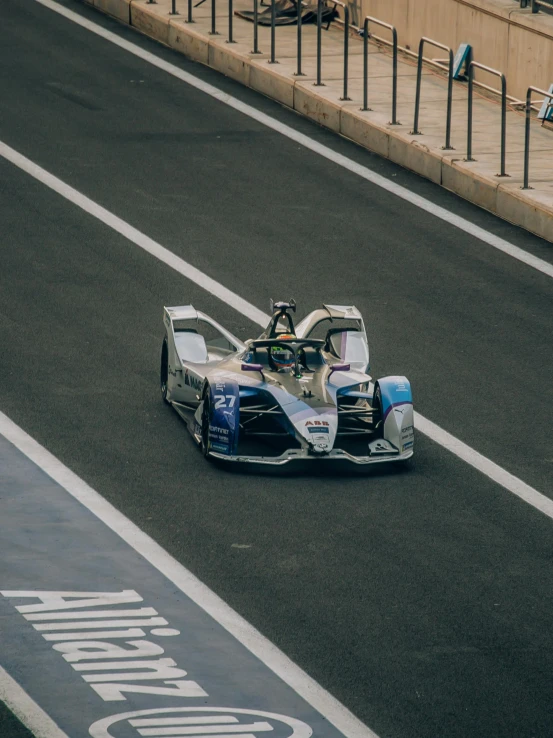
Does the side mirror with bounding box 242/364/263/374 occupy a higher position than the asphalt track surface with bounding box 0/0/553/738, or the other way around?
the side mirror with bounding box 242/364/263/374

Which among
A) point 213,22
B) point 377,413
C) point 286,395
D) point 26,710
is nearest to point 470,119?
point 213,22

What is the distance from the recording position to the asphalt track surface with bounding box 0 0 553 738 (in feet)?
32.1

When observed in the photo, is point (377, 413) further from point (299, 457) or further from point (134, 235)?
point (134, 235)

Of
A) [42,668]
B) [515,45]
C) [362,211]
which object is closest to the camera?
[42,668]

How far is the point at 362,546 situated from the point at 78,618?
83.6 inches

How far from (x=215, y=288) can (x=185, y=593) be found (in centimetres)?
649

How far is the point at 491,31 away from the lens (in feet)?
73.5

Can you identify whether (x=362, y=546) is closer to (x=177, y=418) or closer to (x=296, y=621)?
(x=296, y=621)

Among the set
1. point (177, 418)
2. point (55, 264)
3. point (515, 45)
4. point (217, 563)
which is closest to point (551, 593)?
point (217, 563)

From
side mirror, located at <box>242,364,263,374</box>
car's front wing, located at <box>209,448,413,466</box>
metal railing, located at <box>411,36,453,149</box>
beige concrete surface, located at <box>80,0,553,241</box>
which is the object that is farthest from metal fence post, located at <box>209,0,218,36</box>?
car's front wing, located at <box>209,448,413,466</box>

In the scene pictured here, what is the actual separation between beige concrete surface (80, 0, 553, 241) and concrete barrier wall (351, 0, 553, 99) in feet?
1.04

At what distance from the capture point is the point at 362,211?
18.9 m

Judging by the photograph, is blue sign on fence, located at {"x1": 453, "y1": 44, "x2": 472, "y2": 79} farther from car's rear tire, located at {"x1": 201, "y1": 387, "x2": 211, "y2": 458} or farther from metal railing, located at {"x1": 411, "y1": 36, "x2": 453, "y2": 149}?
car's rear tire, located at {"x1": 201, "y1": 387, "x2": 211, "y2": 458}

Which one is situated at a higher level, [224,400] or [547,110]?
[224,400]
